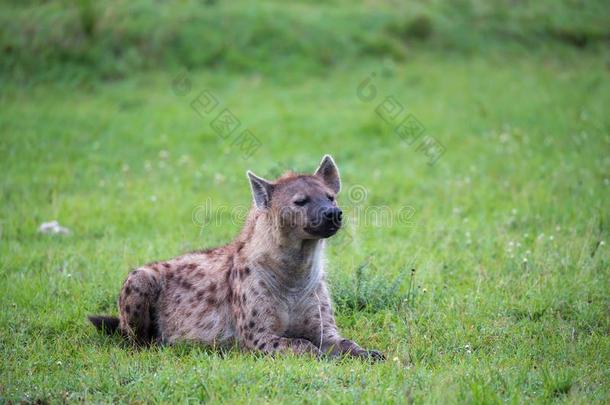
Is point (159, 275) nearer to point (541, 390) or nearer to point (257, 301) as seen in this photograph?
point (257, 301)

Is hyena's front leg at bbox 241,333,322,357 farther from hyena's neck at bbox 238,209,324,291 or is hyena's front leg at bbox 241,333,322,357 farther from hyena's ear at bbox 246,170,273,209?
hyena's ear at bbox 246,170,273,209

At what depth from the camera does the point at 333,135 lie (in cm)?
1255

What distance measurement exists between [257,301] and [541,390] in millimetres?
2099

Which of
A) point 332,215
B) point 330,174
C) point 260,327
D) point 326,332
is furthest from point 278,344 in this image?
point 330,174

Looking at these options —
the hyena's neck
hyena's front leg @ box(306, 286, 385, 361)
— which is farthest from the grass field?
the hyena's neck

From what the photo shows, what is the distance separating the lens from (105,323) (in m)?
6.22

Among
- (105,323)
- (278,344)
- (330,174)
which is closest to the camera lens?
(278,344)

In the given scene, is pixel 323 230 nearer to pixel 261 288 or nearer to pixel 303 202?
pixel 303 202

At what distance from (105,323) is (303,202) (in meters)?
1.80

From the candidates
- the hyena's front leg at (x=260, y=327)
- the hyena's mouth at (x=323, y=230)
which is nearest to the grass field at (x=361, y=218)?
the hyena's front leg at (x=260, y=327)

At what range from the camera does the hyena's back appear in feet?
20.1

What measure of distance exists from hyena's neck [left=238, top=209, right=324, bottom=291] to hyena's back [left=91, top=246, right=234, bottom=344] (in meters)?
0.35

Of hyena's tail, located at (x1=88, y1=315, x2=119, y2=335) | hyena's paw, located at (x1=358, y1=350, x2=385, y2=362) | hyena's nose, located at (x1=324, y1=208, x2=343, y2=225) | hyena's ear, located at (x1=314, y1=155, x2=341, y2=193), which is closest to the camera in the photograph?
hyena's paw, located at (x1=358, y1=350, x2=385, y2=362)

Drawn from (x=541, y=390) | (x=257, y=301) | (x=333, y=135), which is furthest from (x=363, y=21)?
(x=541, y=390)
